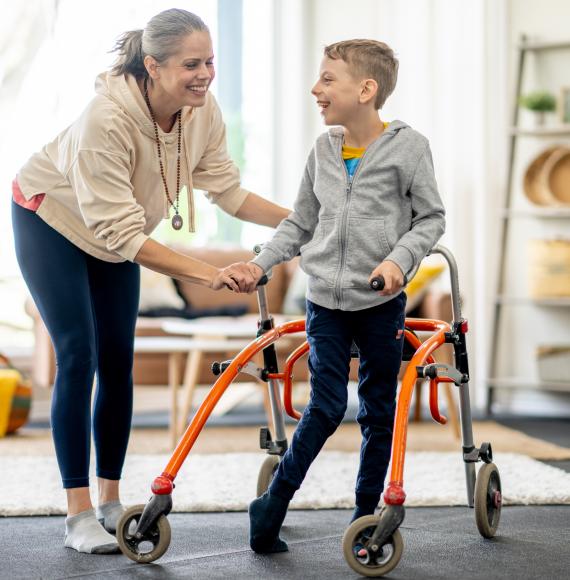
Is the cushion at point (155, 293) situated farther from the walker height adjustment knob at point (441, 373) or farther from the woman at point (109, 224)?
the walker height adjustment knob at point (441, 373)

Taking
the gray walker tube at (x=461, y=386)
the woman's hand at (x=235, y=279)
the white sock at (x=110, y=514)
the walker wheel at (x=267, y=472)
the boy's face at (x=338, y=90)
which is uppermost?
the boy's face at (x=338, y=90)

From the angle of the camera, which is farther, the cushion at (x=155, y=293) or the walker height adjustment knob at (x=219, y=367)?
the cushion at (x=155, y=293)

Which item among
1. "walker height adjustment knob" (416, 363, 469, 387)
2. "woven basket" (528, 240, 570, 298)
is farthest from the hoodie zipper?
"woven basket" (528, 240, 570, 298)

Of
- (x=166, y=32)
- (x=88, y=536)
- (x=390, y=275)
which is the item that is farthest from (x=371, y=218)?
(x=88, y=536)

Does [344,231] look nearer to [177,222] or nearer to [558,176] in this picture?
[177,222]

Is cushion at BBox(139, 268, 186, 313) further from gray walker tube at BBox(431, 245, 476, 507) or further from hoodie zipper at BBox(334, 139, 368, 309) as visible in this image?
hoodie zipper at BBox(334, 139, 368, 309)

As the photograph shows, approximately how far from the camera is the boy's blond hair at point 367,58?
205 cm

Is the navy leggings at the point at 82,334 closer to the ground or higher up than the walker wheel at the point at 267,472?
higher up

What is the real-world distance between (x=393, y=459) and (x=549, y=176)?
10.5 feet

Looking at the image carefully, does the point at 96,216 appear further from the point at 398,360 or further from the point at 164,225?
the point at 164,225

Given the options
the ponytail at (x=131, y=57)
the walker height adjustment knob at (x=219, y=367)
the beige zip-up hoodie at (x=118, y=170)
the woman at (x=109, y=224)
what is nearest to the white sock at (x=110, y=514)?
the woman at (x=109, y=224)

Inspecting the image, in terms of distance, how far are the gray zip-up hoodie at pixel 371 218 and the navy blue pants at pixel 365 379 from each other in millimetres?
49

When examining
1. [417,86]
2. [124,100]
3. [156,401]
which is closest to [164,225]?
[156,401]

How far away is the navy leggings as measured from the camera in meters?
2.14
